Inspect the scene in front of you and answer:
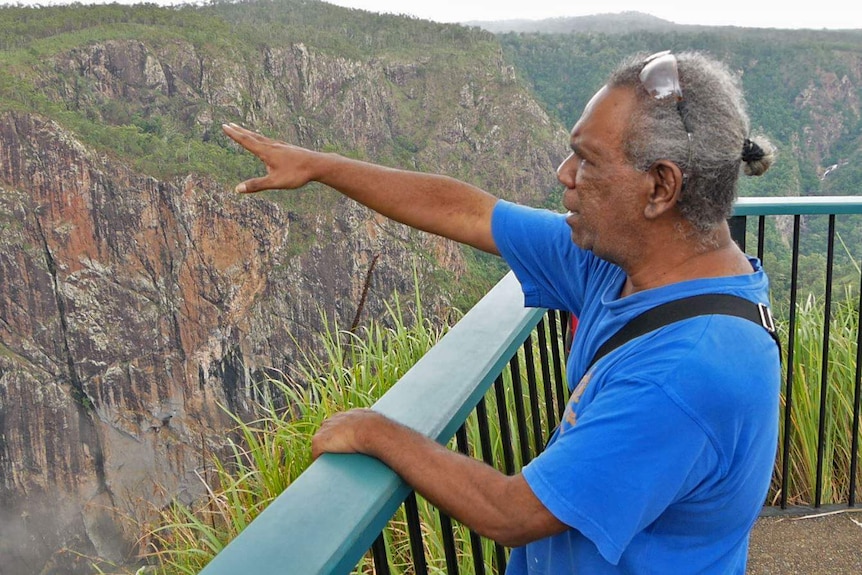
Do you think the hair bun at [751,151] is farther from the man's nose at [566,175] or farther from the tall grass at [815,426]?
the tall grass at [815,426]

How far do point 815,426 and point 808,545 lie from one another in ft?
1.40

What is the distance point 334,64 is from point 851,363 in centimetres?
6383

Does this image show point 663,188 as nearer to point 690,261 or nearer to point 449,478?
point 690,261

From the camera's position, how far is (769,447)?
0.92 m

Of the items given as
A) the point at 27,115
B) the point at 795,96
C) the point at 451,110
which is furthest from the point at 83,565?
the point at 795,96

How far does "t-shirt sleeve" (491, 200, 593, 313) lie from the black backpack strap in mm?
359

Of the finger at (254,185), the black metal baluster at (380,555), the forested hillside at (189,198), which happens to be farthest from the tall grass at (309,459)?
the forested hillside at (189,198)

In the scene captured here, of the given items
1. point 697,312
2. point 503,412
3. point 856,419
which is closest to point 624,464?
point 697,312

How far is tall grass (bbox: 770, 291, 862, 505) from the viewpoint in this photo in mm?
2475

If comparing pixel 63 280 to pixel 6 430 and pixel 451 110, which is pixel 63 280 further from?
pixel 451 110

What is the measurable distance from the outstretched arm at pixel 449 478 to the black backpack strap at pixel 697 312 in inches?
8.2

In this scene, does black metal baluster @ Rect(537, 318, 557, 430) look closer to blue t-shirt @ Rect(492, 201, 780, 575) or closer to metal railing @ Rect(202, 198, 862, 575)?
metal railing @ Rect(202, 198, 862, 575)

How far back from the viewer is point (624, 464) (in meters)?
0.81

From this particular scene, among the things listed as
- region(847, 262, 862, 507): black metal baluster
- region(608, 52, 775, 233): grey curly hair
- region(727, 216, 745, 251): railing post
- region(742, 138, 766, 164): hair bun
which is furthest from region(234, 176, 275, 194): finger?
region(847, 262, 862, 507): black metal baluster
